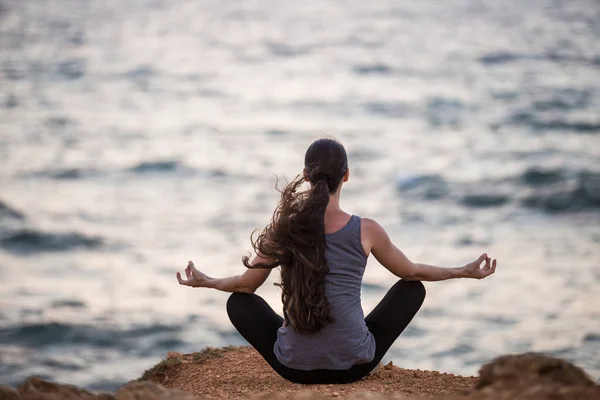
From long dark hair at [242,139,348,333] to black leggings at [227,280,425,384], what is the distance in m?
0.37

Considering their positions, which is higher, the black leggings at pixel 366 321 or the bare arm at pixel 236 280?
the bare arm at pixel 236 280

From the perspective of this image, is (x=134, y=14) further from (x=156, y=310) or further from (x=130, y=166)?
(x=156, y=310)

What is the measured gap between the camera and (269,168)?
20.1 metres

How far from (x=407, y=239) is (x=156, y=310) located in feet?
16.9

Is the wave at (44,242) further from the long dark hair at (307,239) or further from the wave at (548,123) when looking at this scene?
the wave at (548,123)

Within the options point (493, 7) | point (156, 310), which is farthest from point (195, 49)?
point (156, 310)

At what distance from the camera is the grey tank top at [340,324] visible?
4551 mm

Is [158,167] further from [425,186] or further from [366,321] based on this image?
[366,321]

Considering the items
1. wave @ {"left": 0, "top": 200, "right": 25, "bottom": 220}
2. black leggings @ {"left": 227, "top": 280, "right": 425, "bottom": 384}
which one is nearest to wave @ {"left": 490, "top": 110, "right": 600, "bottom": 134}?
wave @ {"left": 0, "top": 200, "right": 25, "bottom": 220}

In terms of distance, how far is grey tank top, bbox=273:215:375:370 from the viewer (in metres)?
4.55

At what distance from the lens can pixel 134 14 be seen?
44.3m

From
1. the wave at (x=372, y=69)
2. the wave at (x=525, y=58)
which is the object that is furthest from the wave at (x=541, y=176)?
the wave at (x=372, y=69)

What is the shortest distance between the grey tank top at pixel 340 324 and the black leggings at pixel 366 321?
5.0 inches

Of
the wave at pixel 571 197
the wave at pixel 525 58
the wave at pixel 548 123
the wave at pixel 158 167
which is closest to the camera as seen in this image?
the wave at pixel 571 197
